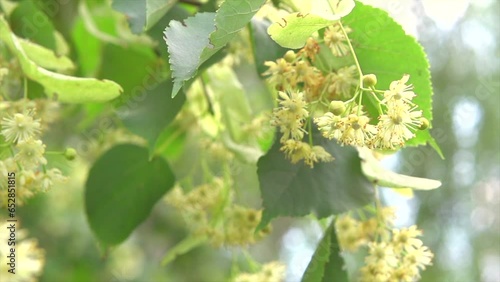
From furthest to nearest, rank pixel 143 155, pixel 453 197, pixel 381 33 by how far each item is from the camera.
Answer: pixel 453 197 < pixel 143 155 < pixel 381 33

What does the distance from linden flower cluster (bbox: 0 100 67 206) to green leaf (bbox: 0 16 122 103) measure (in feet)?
0.09

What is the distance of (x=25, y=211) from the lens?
1893 millimetres

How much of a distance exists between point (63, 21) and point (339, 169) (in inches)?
31.4

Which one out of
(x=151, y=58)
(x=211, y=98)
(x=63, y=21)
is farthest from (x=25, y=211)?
(x=211, y=98)

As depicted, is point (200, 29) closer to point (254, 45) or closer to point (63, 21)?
point (254, 45)

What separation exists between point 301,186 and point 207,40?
0.20m

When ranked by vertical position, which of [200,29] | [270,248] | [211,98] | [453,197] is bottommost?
[270,248]

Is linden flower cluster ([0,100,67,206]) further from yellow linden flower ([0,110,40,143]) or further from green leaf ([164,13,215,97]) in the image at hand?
green leaf ([164,13,215,97])

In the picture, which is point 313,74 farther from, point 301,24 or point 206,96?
point 206,96

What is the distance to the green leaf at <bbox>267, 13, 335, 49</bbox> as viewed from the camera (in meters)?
0.45

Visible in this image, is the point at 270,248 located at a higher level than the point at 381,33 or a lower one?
lower

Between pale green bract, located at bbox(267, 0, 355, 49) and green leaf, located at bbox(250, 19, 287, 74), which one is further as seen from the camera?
green leaf, located at bbox(250, 19, 287, 74)

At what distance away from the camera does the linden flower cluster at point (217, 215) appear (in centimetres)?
71

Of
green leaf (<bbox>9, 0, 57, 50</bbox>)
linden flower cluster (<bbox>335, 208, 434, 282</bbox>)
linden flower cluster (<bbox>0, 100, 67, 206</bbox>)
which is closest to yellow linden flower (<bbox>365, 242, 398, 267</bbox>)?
linden flower cluster (<bbox>335, 208, 434, 282</bbox>)
